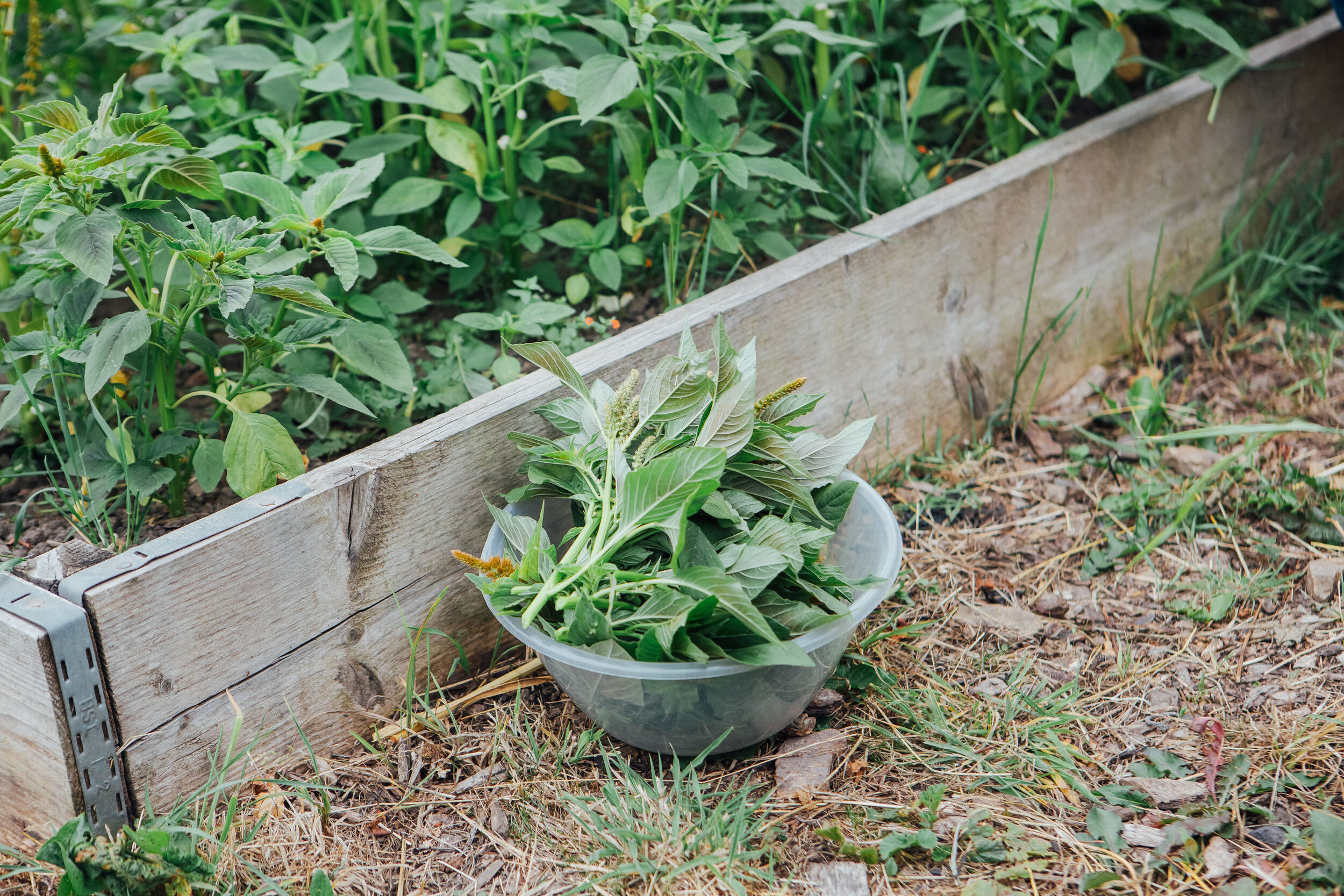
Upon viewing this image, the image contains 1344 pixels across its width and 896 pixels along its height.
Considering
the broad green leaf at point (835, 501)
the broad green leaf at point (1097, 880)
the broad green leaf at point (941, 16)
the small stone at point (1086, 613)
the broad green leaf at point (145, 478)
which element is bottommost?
the small stone at point (1086, 613)

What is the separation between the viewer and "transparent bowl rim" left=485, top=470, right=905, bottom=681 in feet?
3.69

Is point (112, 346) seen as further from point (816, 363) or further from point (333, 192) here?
point (816, 363)

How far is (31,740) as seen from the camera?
3.72ft

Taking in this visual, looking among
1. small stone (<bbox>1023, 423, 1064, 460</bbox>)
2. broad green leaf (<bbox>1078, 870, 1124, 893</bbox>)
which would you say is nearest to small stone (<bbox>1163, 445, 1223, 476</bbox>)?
small stone (<bbox>1023, 423, 1064, 460</bbox>)

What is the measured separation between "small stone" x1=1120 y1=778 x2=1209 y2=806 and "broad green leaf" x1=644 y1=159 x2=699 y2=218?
3.17 feet

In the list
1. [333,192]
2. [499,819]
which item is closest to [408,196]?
[333,192]

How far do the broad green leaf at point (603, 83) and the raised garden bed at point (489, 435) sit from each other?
32 centimetres

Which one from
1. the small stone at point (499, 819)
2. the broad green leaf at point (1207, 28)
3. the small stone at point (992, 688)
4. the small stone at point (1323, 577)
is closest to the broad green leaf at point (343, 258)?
the small stone at point (499, 819)

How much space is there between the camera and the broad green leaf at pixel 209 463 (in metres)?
1.33

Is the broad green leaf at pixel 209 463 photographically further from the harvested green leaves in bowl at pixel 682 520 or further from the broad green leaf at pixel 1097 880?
the broad green leaf at pixel 1097 880

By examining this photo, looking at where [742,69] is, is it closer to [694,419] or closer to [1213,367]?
[694,419]

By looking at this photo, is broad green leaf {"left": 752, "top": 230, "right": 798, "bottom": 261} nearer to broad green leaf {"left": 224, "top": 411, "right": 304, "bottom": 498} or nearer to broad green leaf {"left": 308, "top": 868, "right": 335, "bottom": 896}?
broad green leaf {"left": 224, "top": 411, "right": 304, "bottom": 498}

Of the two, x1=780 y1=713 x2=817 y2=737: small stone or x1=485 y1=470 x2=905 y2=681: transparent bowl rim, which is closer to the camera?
x1=485 y1=470 x2=905 y2=681: transparent bowl rim

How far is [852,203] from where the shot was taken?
6.21ft
